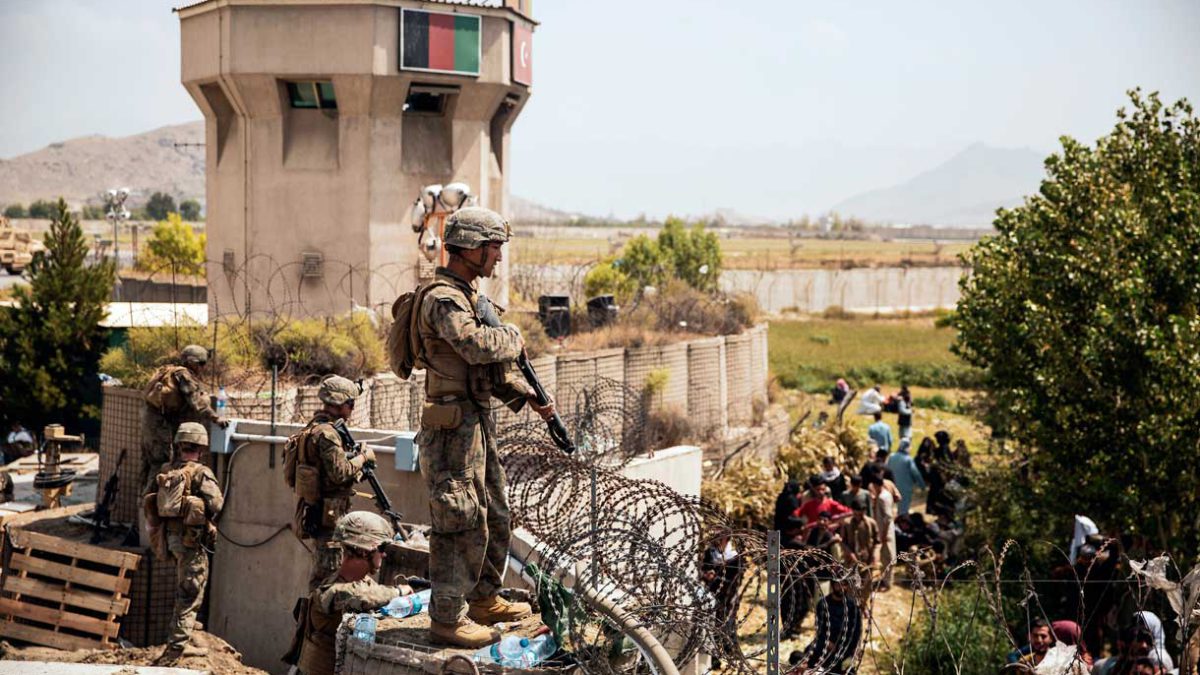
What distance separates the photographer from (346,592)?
6.04 m

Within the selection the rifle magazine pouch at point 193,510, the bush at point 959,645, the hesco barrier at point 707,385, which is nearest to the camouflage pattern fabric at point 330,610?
the rifle magazine pouch at point 193,510

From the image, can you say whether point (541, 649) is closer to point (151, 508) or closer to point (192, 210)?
point (151, 508)

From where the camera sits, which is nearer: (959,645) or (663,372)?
(959,645)

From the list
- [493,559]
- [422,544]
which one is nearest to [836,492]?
[422,544]

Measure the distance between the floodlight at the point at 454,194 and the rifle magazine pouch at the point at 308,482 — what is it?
8.54 meters

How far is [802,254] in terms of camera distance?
118875mm

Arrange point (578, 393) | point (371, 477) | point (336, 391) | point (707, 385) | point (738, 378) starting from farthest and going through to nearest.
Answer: point (738, 378) → point (707, 385) → point (578, 393) → point (371, 477) → point (336, 391)

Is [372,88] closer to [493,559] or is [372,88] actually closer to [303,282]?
[303,282]

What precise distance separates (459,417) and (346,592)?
1.03m

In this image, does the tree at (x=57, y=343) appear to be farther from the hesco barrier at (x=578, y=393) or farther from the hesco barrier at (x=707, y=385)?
the hesco barrier at (x=707, y=385)

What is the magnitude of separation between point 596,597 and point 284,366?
8321 millimetres

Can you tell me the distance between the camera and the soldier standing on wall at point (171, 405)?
31.0ft

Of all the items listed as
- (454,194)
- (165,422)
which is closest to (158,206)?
(454,194)

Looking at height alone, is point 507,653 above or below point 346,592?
below
